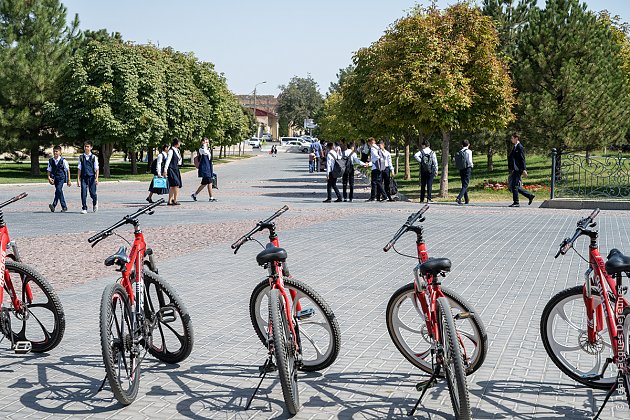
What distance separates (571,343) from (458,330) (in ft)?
3.02

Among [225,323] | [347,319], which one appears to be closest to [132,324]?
[225,323]

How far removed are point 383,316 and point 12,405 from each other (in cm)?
368

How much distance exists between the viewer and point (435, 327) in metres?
4.86

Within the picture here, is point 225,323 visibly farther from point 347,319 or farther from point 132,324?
point 132,324

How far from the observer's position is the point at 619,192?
74.1 feet

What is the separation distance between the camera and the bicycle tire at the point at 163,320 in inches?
224

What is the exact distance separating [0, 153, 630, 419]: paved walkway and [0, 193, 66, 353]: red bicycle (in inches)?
7.7

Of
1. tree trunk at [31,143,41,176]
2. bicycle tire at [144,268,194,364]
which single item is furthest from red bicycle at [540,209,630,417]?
tree trunk at [31,143,41,176]

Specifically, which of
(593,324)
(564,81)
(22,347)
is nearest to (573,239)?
(593,324)

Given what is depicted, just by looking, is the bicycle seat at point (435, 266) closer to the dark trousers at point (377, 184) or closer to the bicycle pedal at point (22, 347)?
the bicycle pedal at point (22, 347)

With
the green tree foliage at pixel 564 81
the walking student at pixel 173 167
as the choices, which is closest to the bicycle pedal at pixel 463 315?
the walking student at pixel 173 167

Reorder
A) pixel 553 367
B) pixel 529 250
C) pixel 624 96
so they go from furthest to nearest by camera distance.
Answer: pixel 624 96
pixel 529 250
pixel 553 367

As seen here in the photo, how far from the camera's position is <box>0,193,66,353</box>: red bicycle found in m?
6.16

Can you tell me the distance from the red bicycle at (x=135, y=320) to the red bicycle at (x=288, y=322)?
584 millimetres
